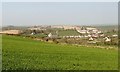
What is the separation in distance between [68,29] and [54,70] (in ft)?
266

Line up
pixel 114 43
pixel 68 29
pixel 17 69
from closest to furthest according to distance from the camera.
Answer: pixel 17 69 → pixel 114 43 → pixel 68 29

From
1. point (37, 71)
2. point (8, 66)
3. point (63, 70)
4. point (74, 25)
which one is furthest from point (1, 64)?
point (74, 25)

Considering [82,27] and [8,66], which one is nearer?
[8,66]

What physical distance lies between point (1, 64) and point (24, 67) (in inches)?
62.5

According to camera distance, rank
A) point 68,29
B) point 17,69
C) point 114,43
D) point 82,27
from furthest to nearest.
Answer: point 82,27 < point 68,29 < point 114,43 < point 17,69

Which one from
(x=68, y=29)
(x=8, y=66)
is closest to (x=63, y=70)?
(x=8, y=66)

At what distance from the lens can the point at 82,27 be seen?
112 metres

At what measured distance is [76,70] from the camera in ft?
64.8

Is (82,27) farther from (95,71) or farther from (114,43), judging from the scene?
(95,71)

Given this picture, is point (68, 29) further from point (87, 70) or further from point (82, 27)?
point (87, 70)

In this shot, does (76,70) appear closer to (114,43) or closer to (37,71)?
(37,71)

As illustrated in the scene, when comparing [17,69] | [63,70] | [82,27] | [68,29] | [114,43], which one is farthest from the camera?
[82,27]

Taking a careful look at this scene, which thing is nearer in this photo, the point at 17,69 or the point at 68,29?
the point at 17,69

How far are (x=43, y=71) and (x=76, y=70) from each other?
2715mm
